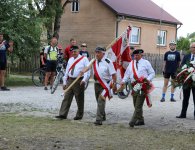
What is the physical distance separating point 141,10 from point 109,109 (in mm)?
29056

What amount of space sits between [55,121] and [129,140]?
9.09 feet

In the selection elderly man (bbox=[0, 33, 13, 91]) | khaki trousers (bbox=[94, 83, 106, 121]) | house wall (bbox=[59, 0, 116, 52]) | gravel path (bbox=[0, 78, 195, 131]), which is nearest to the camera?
khaki trousers (bbox=[94, 83, 106, 121])

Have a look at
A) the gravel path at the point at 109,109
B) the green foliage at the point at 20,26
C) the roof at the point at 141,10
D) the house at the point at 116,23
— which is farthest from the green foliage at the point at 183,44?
the gravel path at the point at 109,109

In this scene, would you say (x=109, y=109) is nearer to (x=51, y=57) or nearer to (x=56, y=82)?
(x=56, y=82)

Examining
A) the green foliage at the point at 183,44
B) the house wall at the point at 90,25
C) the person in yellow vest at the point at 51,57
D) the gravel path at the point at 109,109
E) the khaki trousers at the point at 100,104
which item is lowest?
the gravel path at the point at 109,109

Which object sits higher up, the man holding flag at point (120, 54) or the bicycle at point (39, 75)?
the man holding flag at point (120, 54)

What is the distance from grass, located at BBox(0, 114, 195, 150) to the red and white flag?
1794 mm

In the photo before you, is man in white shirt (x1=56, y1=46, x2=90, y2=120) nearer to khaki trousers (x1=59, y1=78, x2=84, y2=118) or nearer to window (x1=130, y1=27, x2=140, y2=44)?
khaki trousers (x1=59, y1=78, x2=84, y2=118)

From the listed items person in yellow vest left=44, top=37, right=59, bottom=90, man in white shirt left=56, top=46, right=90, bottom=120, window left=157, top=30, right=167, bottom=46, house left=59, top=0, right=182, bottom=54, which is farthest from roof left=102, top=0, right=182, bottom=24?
man in white shirt left=56, top=46, right=90, bottom=120

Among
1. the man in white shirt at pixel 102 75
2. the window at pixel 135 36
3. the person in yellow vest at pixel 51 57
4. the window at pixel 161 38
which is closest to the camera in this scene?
the man in white shirt at pixel 102 75

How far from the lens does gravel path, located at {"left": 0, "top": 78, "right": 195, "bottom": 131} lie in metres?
11.6

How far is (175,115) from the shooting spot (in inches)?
510

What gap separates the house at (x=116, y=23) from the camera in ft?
128

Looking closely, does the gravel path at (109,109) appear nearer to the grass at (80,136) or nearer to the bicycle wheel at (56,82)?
the bicycle wheel at (56,82)
